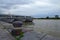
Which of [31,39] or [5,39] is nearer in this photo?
[31,39]

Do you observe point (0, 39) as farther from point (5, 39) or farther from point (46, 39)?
point (46, 39)

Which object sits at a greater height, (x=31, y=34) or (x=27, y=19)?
(x=31, y=34)

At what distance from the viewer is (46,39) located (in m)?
5.68

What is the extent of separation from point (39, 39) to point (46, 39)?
0.31 metres

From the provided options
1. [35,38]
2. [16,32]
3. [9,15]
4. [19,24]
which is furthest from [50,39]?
[9,15]

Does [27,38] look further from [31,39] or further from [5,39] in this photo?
[5,39]

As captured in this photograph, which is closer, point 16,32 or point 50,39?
point 50,39

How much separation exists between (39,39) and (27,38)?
1.58 ft

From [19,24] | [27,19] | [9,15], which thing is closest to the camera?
[19,24]

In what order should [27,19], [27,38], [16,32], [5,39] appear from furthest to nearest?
1. [27,19]
2. [16,32]
3. [5,39]
4. [27,38]

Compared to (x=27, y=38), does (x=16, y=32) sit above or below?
below

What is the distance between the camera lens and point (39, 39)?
5.86 meters

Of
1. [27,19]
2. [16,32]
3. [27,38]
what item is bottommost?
[27,19]

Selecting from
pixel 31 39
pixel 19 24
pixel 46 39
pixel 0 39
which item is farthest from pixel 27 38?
pixel 19 24
